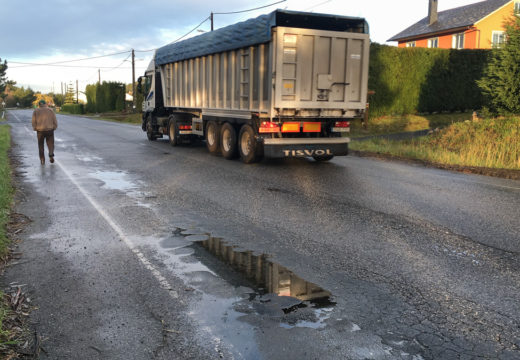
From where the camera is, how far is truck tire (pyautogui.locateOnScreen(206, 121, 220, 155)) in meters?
14.9

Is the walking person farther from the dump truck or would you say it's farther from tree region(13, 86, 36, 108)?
tree region(13, 86, 36, 108)

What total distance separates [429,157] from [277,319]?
11.3 meters

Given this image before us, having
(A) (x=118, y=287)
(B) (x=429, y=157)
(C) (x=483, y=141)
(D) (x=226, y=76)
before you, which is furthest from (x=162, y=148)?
(A) (x=118, y=287)

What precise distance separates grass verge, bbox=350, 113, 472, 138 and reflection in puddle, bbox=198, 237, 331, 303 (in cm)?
1688

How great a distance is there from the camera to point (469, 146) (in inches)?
566

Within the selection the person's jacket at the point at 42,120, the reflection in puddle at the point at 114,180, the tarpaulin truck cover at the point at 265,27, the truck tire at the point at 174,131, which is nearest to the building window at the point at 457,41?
the truck tire at the point at 174,131

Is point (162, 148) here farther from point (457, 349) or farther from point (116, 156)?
point (457, 349)

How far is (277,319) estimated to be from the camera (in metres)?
3.70

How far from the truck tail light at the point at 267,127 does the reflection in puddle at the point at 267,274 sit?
6616mm

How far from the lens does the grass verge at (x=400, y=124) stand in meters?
23.1

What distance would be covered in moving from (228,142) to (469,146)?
23.6 ft

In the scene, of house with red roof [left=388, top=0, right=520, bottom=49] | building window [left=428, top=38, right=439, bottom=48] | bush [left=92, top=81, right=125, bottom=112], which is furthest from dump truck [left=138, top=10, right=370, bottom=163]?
bush [left=92, top=81, right=125, bottom=112]

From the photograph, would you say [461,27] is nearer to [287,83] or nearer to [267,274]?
[287,83]

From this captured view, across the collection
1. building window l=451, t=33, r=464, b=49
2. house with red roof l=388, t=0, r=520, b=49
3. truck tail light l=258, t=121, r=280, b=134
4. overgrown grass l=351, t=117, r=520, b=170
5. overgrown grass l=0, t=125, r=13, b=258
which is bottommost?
overgrown grass l=0, t=125, r=13, b=258
